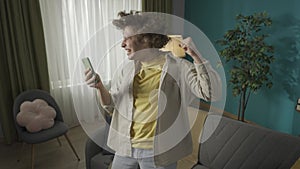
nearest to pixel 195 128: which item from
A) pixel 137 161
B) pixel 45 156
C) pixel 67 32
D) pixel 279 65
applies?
pixel 137 161

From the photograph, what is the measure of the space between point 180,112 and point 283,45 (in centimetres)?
230

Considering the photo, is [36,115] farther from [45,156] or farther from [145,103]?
[145,103]

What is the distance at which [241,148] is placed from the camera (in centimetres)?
141

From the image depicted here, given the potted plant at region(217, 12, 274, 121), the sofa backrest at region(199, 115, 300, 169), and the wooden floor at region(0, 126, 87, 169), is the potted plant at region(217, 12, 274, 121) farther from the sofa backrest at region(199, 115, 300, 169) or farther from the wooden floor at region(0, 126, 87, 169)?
the wooden floor at region(0, 126, 87, 169)

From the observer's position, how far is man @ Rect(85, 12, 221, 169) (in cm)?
83

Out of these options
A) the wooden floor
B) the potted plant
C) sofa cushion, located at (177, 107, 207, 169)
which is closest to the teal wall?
the potted plant

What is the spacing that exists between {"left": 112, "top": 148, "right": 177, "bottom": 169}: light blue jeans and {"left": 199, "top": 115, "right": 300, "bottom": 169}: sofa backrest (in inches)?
22.8

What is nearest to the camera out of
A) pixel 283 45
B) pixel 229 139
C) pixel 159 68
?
pixel 159 68

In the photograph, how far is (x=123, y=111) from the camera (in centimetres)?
95

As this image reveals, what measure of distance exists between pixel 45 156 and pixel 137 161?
66.2 inches

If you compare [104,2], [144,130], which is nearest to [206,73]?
[144,130]

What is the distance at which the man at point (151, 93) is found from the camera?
83 centimetres

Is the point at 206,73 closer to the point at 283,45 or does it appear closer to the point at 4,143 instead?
the point at 283,45

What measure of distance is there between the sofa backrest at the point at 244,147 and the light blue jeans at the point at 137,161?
58cm
